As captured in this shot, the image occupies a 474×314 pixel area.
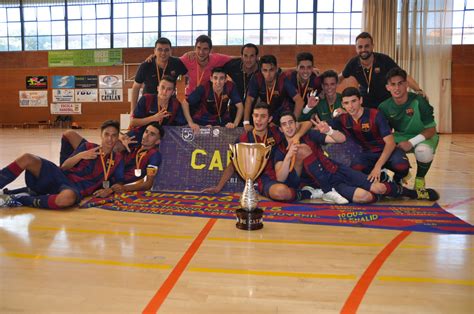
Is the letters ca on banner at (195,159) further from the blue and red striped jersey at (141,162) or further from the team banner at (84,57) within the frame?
the team banner at (84,57)

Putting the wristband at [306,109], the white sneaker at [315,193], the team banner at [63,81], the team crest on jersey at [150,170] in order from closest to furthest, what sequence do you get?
the team crest on jersey at [150,170] → the white sneaker at [315,193] → the wristband at [306,109] → the team banner at [63,81]

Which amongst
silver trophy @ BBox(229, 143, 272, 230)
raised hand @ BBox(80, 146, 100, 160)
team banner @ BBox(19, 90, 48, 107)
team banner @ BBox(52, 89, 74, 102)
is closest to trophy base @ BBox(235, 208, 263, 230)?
silver trophy @ BBox(229, 143, 272, 230)

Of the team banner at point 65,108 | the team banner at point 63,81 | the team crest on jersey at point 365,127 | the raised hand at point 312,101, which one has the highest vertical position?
the team banner at point 63,81

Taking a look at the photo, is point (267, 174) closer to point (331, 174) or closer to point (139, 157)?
point (331, 174)

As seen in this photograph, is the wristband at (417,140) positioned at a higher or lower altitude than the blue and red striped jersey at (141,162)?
higher

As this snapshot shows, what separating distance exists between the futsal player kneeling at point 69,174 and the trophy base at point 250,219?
1.69m

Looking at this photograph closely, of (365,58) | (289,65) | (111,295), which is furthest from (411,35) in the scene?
(111,295)

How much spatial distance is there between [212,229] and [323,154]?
5.94 ft

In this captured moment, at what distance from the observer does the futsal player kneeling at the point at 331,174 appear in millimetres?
3939

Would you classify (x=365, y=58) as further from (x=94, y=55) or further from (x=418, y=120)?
(x=94, y=55)

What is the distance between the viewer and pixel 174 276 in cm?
217

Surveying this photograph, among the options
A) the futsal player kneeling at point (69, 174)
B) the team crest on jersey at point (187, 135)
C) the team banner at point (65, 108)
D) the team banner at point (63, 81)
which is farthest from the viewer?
the team banner at point (65, 108)

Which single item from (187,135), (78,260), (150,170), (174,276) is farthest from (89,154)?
(174,276)

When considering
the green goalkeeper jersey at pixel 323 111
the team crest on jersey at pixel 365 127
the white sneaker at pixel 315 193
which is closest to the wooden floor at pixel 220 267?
the white sneaker at pixel 315 193
